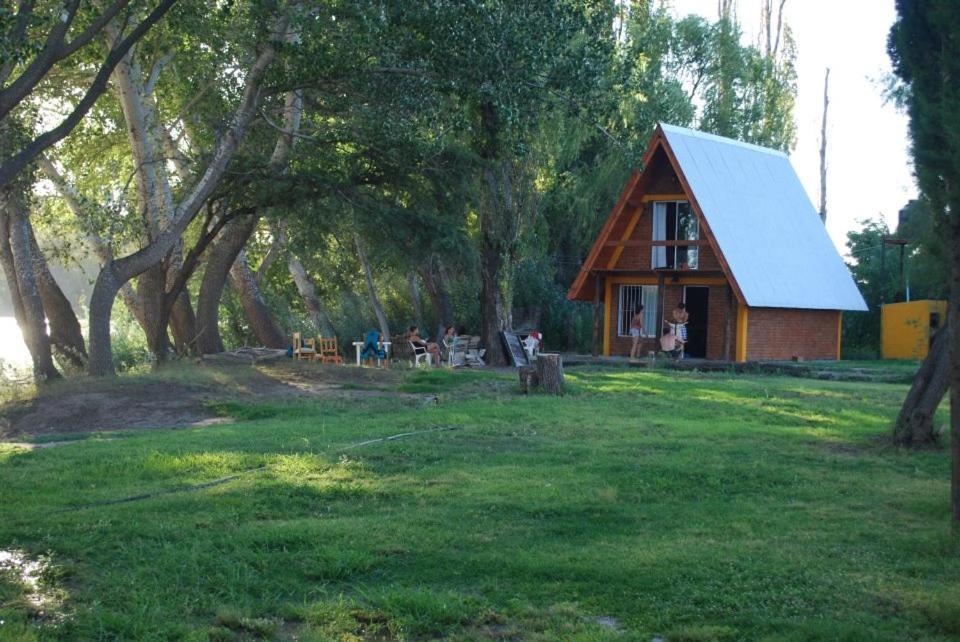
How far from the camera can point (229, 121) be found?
72.3 ft

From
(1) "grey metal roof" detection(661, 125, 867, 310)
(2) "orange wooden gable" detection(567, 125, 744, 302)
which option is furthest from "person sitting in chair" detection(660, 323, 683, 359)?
(1) "grey metal roof" detection(661, 125, 867, 310)

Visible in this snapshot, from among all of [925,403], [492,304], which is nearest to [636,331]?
[492,304]

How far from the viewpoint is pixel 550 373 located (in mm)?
20500

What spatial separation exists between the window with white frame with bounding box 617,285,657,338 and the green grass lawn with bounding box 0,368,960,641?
68.2ft

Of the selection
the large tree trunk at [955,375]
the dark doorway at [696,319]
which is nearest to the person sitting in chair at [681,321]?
the dark doorway at [696,319]

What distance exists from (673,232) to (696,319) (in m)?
2.96

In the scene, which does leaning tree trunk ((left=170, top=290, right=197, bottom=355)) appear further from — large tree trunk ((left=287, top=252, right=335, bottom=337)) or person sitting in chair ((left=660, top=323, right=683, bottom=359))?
person sitting in chair ((left=660, top=323, right=683, bottom=359))

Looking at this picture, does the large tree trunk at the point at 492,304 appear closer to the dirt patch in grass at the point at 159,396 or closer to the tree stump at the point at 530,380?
the dirt patch in grass at the point at 159,396

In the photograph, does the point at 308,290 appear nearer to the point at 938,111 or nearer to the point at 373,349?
the point at 373,349

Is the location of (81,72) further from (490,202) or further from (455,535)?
(455,535)

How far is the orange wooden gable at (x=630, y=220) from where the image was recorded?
104 ft

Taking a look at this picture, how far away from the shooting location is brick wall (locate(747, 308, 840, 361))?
107 feet

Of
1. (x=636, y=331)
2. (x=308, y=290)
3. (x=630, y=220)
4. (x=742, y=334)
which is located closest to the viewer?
(x=742, y=334)

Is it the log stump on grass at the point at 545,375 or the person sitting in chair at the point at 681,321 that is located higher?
the person sitting in chair at the point at 681,321
